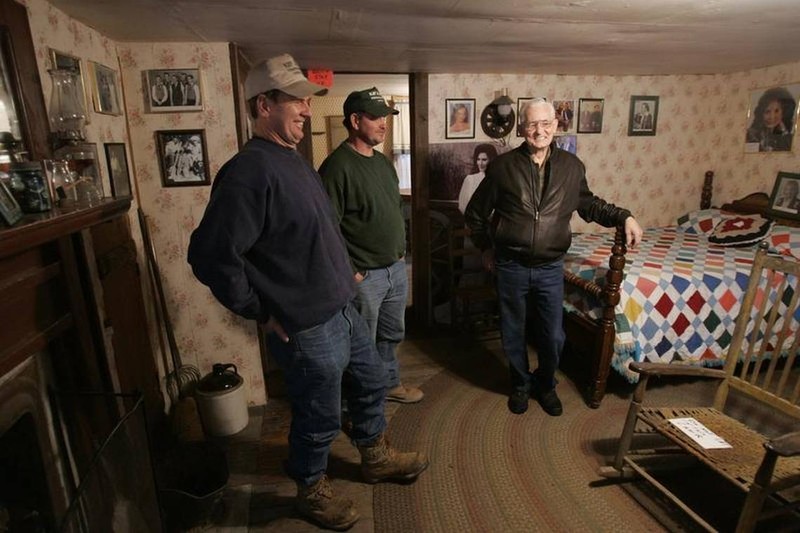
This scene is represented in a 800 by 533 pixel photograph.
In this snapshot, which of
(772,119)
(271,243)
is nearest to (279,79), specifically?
(271,243)

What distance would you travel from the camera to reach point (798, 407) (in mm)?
1597

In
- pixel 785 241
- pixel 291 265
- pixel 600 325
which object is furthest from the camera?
pixel 785 241

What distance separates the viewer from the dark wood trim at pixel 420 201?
329 centimetres

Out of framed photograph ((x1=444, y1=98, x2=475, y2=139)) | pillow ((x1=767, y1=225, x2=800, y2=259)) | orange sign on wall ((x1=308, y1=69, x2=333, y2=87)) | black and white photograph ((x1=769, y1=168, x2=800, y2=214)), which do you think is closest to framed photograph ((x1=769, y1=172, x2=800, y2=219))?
black and white photograph ((x1=769, y1=168, x2=800, y2=214))

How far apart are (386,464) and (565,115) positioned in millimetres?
2952

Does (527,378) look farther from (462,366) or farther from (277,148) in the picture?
(277,148)

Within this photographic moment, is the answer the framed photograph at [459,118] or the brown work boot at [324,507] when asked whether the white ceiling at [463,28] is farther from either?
the brown work boot at [324,507]

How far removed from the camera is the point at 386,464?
1.89 metres

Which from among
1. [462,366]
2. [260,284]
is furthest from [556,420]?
[260,284]

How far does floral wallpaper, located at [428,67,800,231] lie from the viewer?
11.2ft

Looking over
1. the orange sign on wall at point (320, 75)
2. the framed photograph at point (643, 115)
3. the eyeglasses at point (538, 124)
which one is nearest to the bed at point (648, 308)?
the eyeglasses at point (538, 124)

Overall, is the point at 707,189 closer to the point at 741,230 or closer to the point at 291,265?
the point at 741,230

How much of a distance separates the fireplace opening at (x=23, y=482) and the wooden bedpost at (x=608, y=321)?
230 cm

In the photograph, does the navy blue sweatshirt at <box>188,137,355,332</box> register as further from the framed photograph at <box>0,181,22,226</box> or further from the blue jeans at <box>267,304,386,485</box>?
the framed photograph at <box>0,181,22,226</box>
